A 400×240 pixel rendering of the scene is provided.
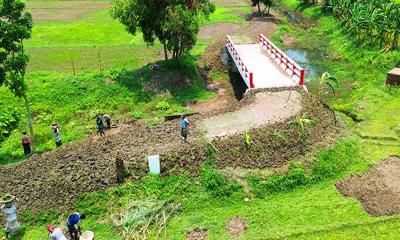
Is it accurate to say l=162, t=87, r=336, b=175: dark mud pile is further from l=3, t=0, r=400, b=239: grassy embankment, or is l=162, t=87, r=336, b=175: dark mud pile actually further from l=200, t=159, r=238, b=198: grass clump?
l=3, t=0, r=400, b=239: grassy embankment

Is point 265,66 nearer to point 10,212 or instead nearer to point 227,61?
point 227,61

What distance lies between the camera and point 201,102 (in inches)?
1038

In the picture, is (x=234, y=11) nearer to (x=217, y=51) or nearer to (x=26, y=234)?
(x=217, y=51)

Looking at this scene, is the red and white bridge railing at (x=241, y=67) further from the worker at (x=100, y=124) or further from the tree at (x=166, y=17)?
the worker at (x=100, y=124)

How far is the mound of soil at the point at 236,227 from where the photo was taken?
46.4 feet

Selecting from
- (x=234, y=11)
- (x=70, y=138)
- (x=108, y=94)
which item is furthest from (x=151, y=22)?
(x=234, y=11)

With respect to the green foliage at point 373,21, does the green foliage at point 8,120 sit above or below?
below

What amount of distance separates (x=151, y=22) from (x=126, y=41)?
34.6ft

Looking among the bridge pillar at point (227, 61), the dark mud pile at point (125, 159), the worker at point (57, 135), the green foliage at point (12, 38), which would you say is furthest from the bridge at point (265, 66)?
the green foliage at point (12, 38)

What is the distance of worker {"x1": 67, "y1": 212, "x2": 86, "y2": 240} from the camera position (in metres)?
13.3

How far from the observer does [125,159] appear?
16.6m

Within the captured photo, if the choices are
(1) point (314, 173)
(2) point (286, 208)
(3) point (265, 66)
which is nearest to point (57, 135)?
(2) point (286, 208)

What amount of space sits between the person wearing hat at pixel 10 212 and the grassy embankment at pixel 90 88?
256 inches

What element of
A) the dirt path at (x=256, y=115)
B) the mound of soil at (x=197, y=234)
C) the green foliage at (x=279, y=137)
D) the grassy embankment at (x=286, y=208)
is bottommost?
the mound of soil at (x=197, y=234)
